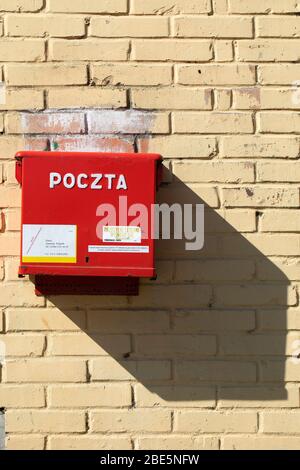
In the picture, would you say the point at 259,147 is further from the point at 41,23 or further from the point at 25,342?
the point at 25,342

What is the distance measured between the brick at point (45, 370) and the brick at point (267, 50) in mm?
1443

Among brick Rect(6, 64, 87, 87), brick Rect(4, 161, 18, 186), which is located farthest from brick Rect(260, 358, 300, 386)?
brick Rect(6, 64, 87, 87)

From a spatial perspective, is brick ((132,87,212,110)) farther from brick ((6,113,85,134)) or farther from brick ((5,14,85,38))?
brick ((5,14,85,38))

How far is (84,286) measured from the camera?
2494mm

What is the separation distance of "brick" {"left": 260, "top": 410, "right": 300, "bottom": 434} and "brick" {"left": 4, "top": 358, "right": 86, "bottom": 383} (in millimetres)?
769

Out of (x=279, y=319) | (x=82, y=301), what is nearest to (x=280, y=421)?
(x=279, y=319)

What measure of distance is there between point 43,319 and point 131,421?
0.56 meters

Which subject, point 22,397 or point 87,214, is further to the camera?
point 22,397

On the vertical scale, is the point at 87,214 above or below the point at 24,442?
above

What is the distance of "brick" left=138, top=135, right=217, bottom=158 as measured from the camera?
2541mm

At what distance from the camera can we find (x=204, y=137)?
254cm

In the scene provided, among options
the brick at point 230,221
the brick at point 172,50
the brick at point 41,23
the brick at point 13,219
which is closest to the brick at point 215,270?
the brick at point 230,221

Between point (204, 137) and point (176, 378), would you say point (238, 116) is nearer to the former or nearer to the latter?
point (204, 137)

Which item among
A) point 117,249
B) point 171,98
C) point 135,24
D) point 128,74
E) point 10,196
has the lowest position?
point 117,249
